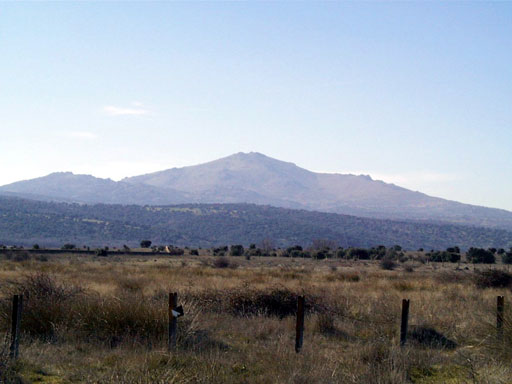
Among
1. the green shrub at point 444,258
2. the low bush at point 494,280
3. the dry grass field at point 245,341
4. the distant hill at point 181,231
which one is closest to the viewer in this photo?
the dry grass field at point 245,341

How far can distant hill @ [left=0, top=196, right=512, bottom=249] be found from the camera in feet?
408

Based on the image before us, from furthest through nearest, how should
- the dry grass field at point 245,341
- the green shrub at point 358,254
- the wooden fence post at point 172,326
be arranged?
the green shrub at point 358,254, the wooden fence post at point 172,326, the dry grass field at point 245,341

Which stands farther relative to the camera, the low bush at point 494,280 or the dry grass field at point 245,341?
the low bush at point 494,280

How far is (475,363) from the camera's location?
36.1ft

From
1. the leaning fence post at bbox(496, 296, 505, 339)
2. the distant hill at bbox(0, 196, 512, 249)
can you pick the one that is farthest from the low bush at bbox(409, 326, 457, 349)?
the distant hill at bbox(0, 196, 512, 249)

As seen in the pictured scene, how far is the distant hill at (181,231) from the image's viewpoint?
12438cm

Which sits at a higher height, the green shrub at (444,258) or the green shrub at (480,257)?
the green shrub at (480,257)

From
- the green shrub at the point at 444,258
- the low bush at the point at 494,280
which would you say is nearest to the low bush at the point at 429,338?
the low bush at the point at 494,280

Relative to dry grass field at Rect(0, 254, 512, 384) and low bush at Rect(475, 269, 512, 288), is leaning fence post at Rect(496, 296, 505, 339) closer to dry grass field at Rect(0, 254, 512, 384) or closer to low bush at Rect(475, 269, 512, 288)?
dry grass field at Rect(0, 254, 512, 384)

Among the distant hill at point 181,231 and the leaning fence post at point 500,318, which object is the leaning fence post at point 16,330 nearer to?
the leaning fence post at point 500,318

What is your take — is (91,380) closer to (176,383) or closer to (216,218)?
(176,383)

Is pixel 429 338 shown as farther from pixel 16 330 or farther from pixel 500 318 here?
pixel 16 330

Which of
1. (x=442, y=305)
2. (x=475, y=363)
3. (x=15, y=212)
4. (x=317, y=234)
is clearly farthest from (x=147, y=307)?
(x=317, y=234)

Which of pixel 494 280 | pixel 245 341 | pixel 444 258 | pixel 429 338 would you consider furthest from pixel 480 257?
pixel 245 341
